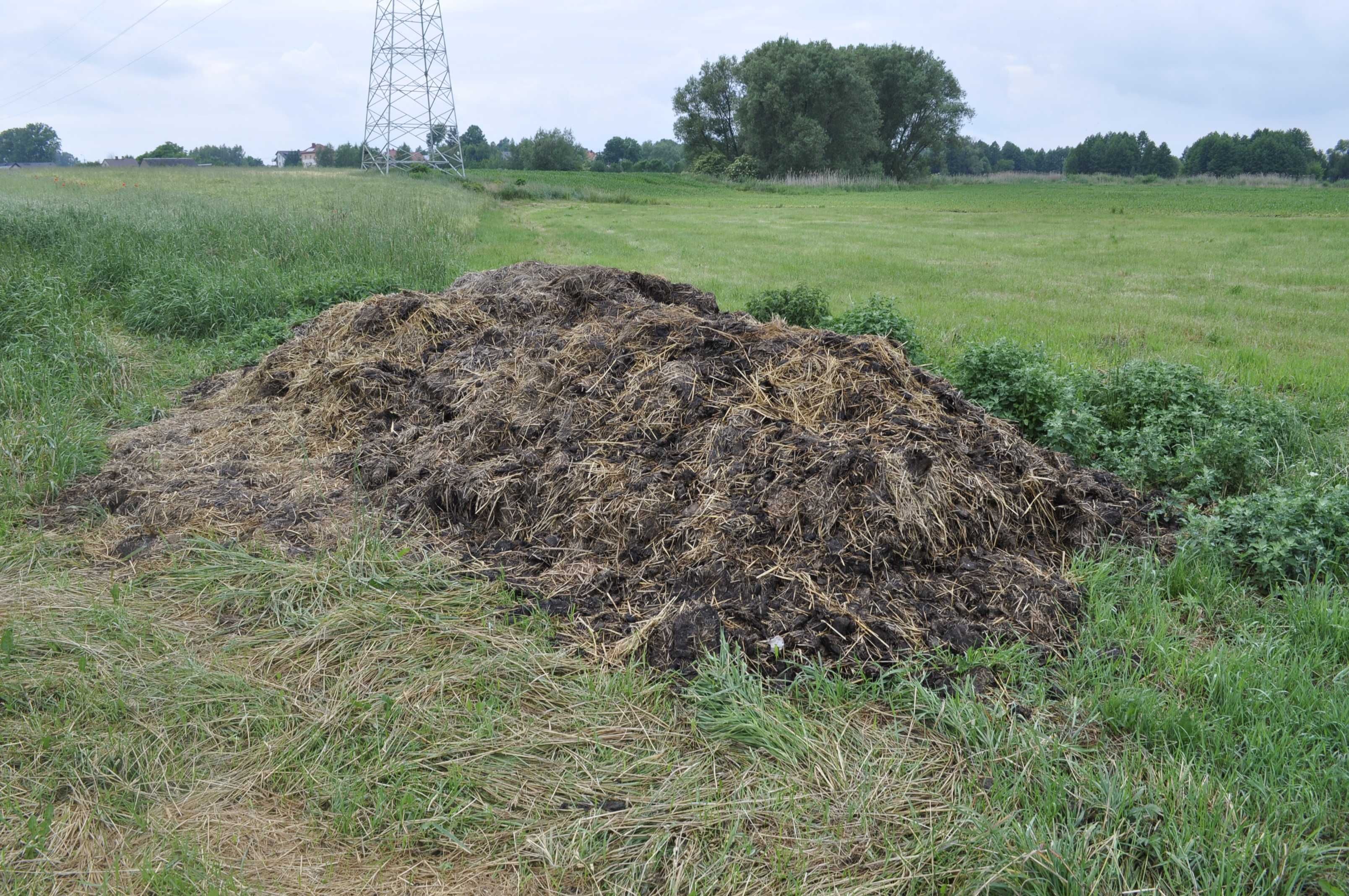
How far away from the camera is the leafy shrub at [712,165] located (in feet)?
200

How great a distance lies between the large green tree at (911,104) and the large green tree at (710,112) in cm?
1051

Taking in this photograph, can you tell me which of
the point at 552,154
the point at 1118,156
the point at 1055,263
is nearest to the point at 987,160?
the point at 1118,156

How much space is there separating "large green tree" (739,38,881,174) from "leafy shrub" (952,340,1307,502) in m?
56.7

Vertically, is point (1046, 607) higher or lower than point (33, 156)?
lower

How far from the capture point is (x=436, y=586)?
366 centimetres

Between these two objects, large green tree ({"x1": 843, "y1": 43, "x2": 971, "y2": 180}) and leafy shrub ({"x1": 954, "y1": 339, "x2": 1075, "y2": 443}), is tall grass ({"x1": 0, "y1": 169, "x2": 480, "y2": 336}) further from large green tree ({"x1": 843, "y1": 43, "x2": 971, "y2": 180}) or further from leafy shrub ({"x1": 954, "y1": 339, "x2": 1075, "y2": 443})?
large green tree ({"x1": 843, "y1": 43, "x2": 971, "y2": 180})

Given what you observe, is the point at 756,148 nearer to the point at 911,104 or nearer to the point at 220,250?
the point at 911,104

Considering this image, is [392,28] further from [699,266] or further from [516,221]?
[699,266]

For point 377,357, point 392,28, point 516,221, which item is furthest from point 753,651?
point 392,28

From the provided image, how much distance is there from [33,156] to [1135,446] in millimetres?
90993

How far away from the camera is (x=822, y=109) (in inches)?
2427

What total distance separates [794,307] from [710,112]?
6586 centimetres

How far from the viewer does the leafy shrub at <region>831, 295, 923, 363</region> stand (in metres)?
6.52

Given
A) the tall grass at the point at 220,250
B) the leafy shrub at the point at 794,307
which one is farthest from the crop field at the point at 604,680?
the tall grass at the point at 220,250
